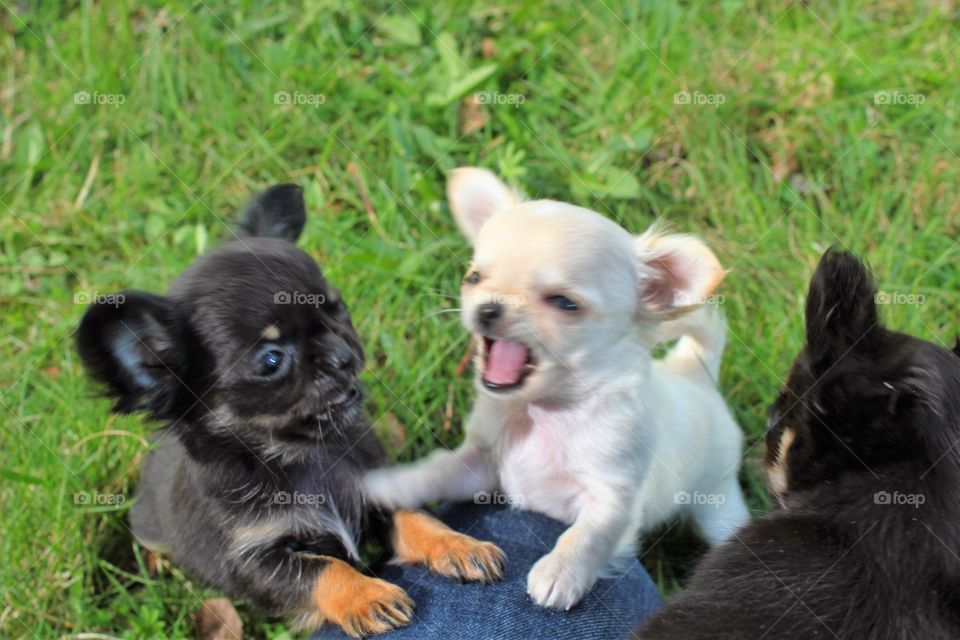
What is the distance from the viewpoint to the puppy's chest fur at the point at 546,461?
315 cm

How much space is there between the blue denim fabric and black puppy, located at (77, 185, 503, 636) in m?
0.06

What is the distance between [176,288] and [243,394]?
42 centimetres

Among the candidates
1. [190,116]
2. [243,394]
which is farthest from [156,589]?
[190,116]

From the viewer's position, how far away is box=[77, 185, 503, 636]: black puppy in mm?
2893

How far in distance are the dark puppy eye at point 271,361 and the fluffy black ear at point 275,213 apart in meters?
0.60

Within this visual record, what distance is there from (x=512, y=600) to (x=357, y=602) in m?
0.49

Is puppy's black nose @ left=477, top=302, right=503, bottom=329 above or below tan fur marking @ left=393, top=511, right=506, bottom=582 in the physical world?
above
